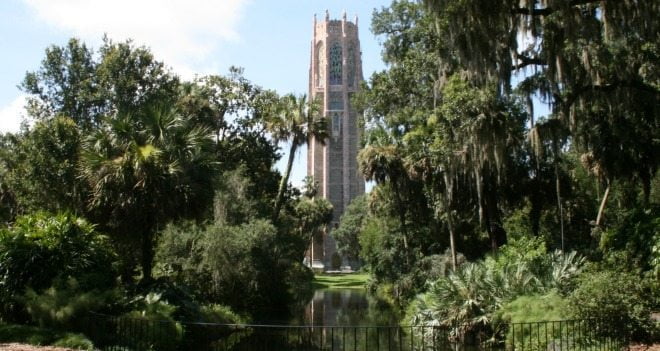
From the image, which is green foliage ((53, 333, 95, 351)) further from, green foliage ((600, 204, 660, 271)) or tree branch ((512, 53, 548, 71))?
tree branch ((512, 53, 548, 71))

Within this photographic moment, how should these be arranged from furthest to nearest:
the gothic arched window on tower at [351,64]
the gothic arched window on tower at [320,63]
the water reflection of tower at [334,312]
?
the gothic arched window on tower at [320,63], the gothic arched window on tower at [351,64], the water reflection of tower at [334,312]

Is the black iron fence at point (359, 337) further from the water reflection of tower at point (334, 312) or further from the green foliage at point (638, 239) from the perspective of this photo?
the water reflection of tower at point (334, 312)

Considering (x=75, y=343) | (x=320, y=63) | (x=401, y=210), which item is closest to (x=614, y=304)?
(x=75, y=343)

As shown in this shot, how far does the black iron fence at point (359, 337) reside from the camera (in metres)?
12.8

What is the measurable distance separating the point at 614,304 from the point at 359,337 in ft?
31.9

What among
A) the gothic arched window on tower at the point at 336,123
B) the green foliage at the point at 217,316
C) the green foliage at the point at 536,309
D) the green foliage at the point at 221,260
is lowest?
the green foliage at the point at 217,316

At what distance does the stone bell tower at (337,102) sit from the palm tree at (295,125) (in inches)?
2990

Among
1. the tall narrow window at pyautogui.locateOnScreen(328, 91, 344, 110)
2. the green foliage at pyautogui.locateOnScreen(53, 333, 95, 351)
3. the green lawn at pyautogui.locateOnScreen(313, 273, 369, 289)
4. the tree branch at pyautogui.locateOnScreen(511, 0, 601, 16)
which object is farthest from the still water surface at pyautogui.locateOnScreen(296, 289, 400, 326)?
the tall narrow window at pyautogui.locateOnScreen(328, 91, 344, 110)

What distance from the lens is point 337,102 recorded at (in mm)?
113000

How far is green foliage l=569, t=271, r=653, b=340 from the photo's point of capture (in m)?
13.1

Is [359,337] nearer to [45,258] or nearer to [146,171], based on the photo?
[146,171]

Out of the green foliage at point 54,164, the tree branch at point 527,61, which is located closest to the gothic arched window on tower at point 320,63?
the green foliage at point 54,164

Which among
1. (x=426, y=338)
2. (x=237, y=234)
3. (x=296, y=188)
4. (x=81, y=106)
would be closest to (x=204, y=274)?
(x=237, y=234)

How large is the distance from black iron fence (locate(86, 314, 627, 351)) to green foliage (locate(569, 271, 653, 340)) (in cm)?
20
